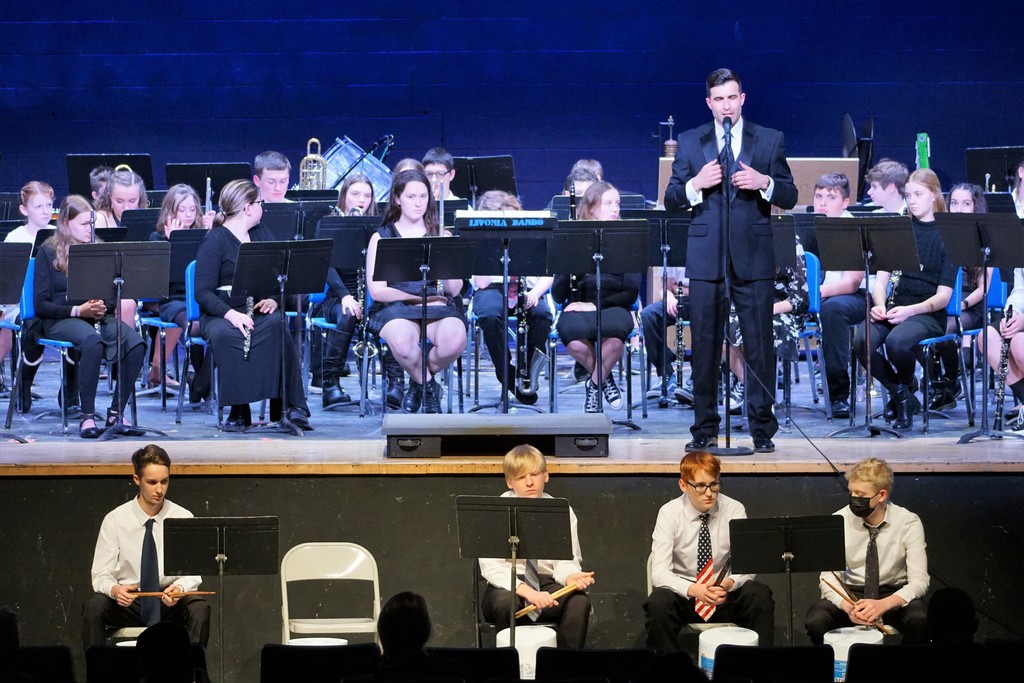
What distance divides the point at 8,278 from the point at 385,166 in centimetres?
454

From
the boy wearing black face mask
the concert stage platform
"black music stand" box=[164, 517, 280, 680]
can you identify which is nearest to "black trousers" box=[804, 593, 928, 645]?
the boy wearing black face mask

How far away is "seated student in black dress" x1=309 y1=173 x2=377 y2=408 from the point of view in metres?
7.79

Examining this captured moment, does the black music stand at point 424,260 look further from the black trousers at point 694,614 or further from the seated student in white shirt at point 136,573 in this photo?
the black trousers at point 694,614

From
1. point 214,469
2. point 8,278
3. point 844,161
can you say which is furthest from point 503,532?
point 844,161

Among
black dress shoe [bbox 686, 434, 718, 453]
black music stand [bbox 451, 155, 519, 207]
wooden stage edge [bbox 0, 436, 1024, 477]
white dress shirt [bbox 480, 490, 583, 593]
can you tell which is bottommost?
white dress shirt [bbox 480, 490, 583, 593]

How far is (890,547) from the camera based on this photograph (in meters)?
5.16

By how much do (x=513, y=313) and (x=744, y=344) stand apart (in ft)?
6.02

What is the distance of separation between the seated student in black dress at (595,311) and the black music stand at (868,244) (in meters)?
1.14

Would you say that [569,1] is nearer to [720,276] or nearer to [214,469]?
[720,276]

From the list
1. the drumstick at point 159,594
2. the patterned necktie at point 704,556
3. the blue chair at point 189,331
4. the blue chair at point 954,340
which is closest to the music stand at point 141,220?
the blue chair at point 189,331

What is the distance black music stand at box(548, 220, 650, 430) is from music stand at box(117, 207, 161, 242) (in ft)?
8.58

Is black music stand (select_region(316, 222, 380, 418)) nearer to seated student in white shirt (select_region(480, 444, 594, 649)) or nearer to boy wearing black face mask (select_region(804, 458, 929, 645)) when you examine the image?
seated student in white shirt (select_region(480, 444, 594, 649))

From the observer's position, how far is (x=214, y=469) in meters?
5.71

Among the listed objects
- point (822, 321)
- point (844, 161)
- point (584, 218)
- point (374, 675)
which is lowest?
point (374, 675)
